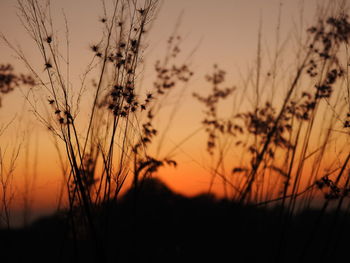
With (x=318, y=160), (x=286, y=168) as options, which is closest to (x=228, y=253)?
(x=286, y=168)

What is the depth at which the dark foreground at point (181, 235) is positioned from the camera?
20.7ft

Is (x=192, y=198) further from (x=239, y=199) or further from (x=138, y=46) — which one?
(x=138, y=46)

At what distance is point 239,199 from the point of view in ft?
19.5

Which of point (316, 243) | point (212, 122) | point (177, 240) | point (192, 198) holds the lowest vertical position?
point (316, 243)

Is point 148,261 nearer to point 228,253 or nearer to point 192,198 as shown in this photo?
point 228,253

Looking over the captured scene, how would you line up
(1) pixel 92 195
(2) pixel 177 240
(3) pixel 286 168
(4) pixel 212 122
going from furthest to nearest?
1. (2) pixel 177 240
2. (4) pixel 212 122
3. (3) pixel 286 168
4. (1) pixel 92 195

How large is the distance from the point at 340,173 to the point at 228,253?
3.17 metres

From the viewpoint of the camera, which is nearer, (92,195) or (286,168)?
(92,195)

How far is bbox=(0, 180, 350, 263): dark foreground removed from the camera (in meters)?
6.31

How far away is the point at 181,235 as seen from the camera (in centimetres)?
1002

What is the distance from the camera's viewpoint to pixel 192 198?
11094 mm

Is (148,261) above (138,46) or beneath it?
beneath

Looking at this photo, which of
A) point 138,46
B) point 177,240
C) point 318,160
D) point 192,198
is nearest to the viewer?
point 138,46

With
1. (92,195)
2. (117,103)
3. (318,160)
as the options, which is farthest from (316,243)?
(117,103)
